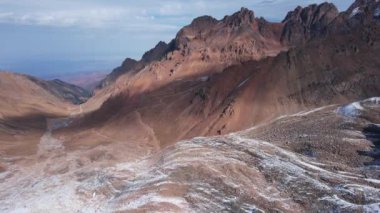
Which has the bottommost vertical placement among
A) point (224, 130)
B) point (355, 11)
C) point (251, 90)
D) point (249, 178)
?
point (224, 130)

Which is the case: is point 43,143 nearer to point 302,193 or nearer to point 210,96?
point 210,96

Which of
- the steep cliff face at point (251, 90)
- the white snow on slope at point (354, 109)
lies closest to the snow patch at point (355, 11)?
the steep cliff face at point (251, 90)

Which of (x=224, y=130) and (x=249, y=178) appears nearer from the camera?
(x=249, y=178)

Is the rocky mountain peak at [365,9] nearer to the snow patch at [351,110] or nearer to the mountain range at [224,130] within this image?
the mountain range at [224,130]

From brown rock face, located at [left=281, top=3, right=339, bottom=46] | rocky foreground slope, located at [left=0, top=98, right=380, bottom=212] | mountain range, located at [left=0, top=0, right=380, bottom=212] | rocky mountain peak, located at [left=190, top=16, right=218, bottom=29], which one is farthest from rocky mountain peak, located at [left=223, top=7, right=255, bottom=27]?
rocky foreground slope, located at [left=0, top=98, right=380, bottom=212]

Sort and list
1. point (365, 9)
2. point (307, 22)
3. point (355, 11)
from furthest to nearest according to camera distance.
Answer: point (307, 22), point (355, 11), point (365, 9)

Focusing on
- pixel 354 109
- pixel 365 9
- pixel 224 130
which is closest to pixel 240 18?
pixel 365 9

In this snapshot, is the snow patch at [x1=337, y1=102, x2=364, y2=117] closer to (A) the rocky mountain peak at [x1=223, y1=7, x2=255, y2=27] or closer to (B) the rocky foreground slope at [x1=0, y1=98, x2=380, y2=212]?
(B) the rocky foreground slope at [x1=0, y1=98, x2=380, y2=212]

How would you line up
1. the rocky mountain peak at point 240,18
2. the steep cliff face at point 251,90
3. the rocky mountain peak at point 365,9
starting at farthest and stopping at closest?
the rocky mountain peak at point 240,18 < the rocky mountain peak at point 365,9 < the steep cliff face at point 251,90

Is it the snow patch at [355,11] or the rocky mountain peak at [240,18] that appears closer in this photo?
the snow patch at [355,11]

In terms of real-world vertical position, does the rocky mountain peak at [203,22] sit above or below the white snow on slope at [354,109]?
above

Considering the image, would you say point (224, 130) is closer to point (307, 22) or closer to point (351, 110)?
point (351, 110)

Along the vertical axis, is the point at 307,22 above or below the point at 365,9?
below
